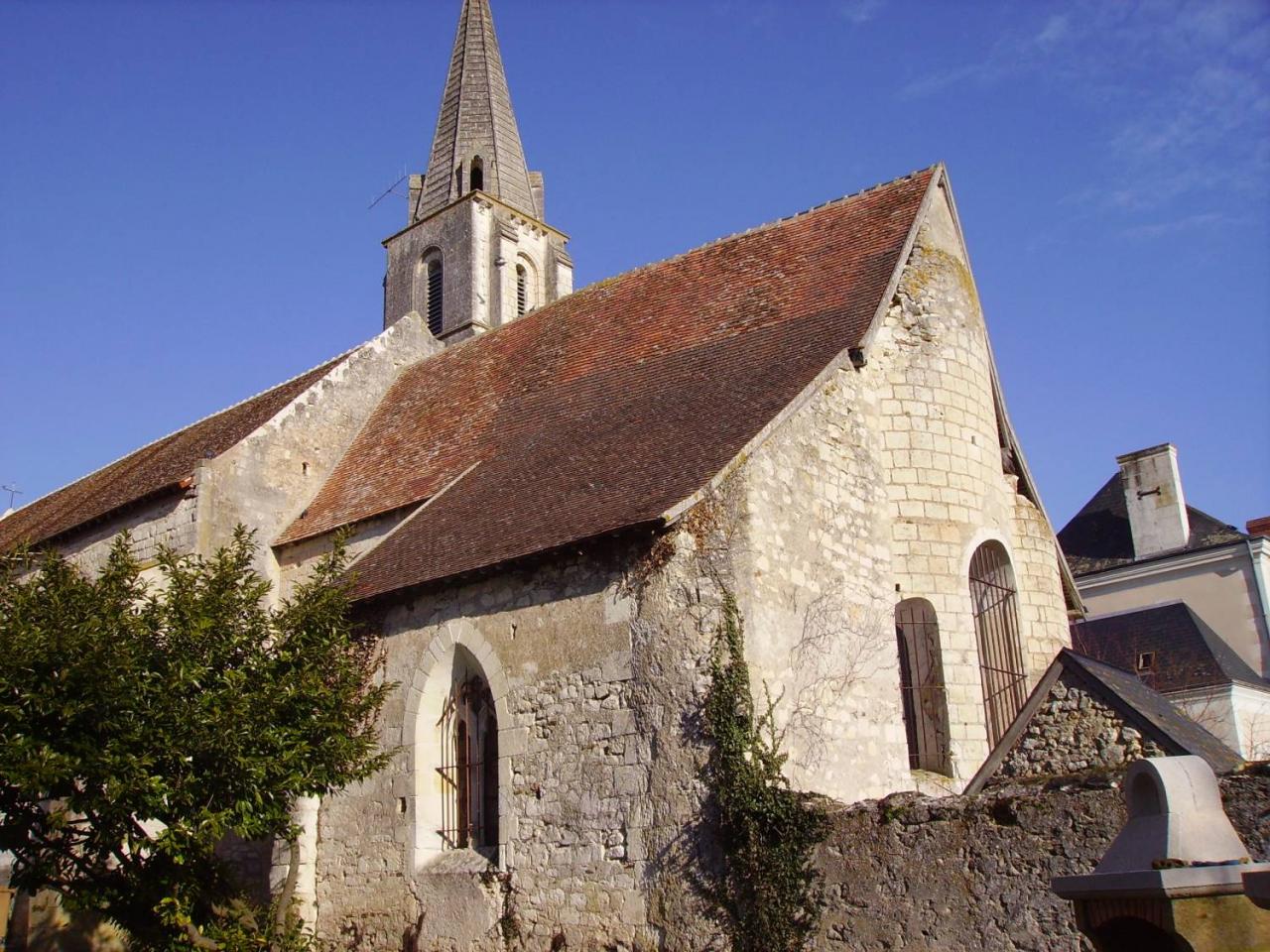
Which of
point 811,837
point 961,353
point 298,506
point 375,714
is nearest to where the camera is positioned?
point 811,837

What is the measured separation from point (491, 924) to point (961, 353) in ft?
25.2

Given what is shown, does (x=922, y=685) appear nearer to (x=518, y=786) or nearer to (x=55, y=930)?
(x=518, y=786)

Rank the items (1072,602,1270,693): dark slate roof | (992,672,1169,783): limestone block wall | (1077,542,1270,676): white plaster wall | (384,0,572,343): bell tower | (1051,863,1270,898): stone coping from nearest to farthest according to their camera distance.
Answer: (1051,863,1270,898): stone coping → (992,672,1169,783): limestone block wall → (1072,602,1270,693): dark slate roof → (1077,542,1270,676): white plaster wall → (384,0,572,343): bell tower

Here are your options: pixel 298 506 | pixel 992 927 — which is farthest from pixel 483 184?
pixel 992 927

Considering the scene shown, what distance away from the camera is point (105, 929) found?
14.1 meters

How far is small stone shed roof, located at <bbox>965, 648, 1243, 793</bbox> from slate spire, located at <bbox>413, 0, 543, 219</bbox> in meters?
28.1

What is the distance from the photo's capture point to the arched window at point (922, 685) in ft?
39.0

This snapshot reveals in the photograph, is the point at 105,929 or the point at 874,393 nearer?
the point at 874,393

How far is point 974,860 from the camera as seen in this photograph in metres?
8.05

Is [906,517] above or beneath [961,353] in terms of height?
beneath

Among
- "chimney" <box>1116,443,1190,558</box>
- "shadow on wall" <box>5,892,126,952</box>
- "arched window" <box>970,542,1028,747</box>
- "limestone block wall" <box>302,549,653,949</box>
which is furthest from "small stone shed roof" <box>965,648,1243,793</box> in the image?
"chimney" <box>1116,443,1190,558</box>

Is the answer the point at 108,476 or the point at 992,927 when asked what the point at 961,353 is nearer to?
the point at 992,927

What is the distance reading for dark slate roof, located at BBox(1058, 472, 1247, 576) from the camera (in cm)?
2586

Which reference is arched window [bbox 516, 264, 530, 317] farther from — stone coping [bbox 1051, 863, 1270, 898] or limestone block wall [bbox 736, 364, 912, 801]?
stone coping [bbox 1051, 863, 1270, 898]
